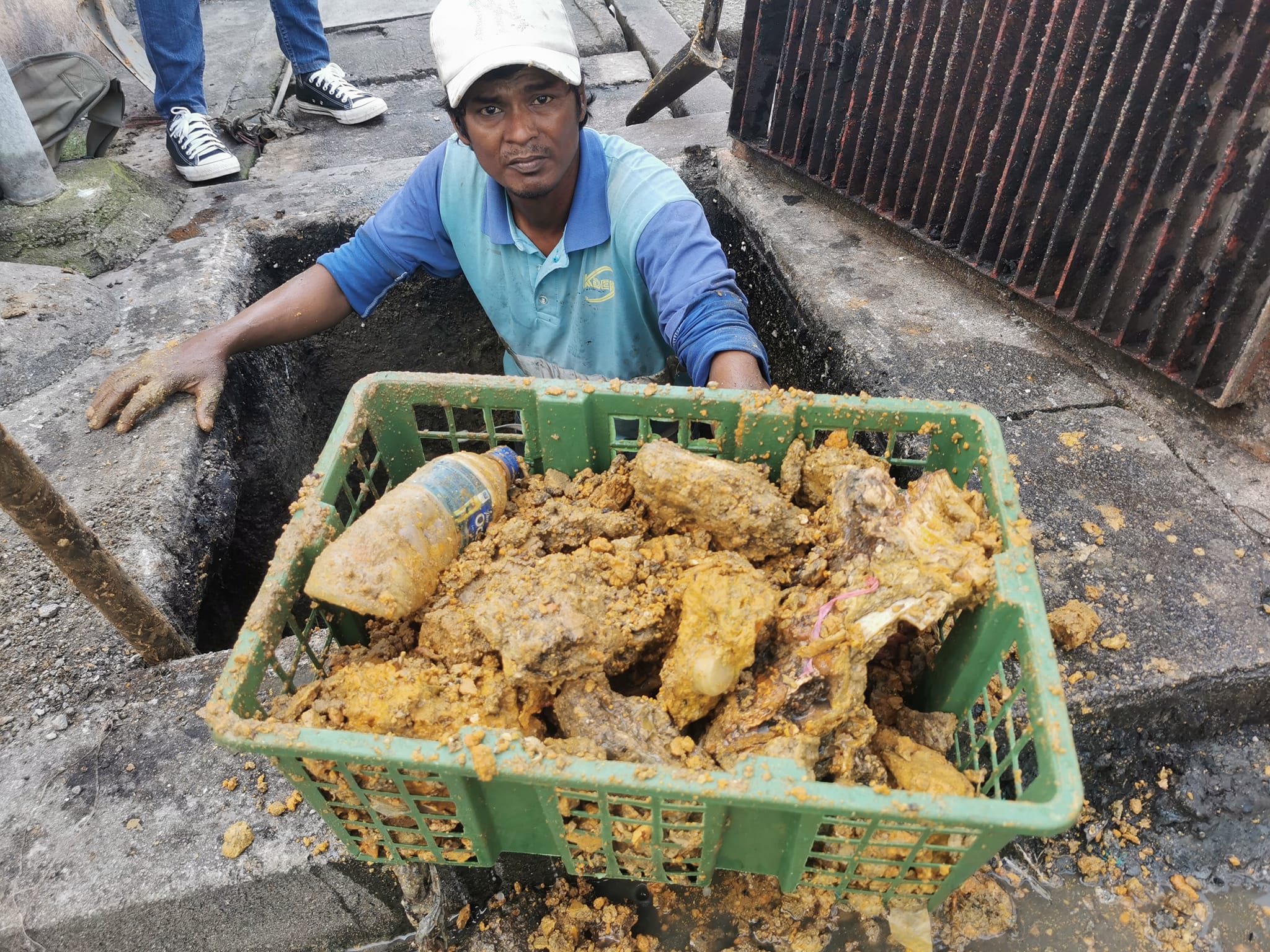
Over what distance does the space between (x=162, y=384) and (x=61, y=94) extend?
2.49 m

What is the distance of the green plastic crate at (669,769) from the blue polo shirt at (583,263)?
1.67ft

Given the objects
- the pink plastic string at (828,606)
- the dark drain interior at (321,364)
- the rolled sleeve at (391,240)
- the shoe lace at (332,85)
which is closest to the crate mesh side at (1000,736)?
the pink plastic string at (828,606)

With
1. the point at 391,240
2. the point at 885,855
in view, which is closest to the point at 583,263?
the point at 391,240

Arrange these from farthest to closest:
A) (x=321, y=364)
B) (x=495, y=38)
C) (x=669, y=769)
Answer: (x=321, y=364), (x=495, y=38), (x=669, y=769)

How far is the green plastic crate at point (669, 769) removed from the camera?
39.5 inches

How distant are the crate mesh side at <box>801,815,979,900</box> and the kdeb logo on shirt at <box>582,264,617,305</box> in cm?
167

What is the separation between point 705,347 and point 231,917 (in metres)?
1.61

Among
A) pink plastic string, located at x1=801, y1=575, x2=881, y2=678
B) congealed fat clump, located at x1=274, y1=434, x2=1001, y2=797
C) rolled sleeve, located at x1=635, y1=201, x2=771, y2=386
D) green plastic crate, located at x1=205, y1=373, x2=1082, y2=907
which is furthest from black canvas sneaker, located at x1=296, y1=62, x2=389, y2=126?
pink plastic string, located at x1=801, y1=575, x2=881, y2=678

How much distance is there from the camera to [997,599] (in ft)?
3.91

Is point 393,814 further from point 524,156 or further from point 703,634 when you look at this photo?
point 524,156

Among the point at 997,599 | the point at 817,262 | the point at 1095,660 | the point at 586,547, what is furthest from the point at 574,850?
the point at 817,262

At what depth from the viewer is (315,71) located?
4.68m

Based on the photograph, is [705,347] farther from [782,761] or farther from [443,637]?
[782,761]

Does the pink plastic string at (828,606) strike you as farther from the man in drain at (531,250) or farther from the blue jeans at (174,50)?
the blue jeans at (174,50)
